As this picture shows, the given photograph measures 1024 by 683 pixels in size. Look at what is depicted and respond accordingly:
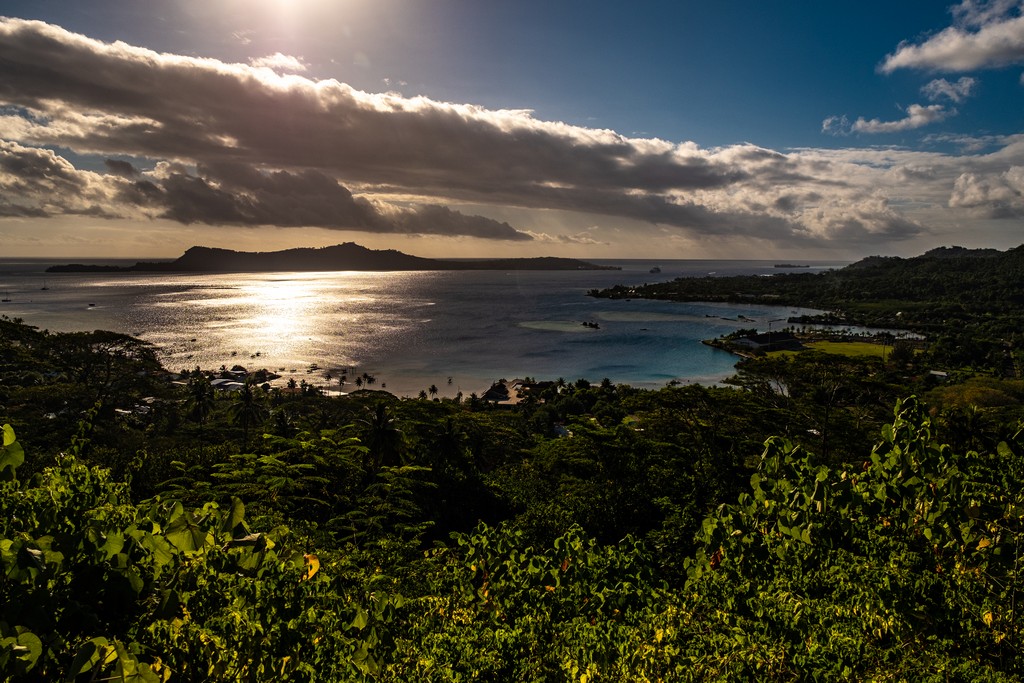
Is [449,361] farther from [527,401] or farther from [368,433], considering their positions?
[368,433]

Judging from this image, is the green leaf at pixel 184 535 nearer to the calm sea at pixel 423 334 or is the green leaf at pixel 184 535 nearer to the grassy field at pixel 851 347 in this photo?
the calm sea at pixel 423 334

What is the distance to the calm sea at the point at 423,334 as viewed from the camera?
283ft

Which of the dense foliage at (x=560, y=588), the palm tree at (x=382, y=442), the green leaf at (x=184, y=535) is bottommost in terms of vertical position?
the palm tree at (x=382, y=442)

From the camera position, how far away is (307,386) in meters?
73.9

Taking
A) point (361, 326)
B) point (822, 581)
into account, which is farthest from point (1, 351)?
point (361, 326)

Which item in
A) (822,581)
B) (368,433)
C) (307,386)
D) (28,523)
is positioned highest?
(28,523)

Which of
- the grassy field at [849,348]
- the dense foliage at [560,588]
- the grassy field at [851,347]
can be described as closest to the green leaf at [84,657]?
the dense foliage at [560,588]

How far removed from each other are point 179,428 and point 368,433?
3134cm

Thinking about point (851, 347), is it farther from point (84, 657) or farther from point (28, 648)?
point (28, 648)

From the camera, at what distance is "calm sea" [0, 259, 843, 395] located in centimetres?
8631

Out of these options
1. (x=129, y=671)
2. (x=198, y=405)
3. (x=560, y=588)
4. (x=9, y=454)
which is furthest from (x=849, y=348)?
(x=9, y=454)

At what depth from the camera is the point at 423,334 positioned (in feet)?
399

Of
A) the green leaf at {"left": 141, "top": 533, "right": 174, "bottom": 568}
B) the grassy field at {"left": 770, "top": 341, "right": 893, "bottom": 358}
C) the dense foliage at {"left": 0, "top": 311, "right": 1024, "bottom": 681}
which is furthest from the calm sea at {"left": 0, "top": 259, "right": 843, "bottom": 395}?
the green leaf at {"left": 141, "top": 533, "right": 174, "bottom": 568}

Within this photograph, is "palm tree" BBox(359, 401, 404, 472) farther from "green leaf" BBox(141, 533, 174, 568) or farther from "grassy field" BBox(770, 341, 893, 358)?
"grassy field" BBox(770, 341, 893, 358)
